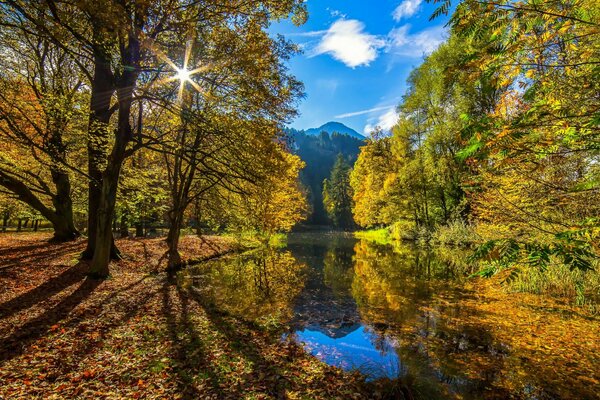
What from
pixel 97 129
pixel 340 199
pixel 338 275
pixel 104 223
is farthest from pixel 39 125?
pixel 340 199

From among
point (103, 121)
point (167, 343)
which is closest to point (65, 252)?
point (103, 121)

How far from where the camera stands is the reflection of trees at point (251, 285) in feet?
31.2

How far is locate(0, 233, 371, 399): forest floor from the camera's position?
14.9 feet

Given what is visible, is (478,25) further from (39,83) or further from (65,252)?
(39,83)

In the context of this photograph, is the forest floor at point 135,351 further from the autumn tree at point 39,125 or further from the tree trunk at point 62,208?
the tree trunk at point 62,208

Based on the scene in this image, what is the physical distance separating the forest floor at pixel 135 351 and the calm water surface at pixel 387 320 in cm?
103

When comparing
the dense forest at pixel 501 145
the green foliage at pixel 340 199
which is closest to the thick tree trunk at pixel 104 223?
the dense forest at pixel 501 145

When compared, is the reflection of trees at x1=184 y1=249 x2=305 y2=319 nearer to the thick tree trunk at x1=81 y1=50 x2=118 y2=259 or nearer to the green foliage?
the thick tree trunk at x1=81 y1=50 x2=118 y2=259

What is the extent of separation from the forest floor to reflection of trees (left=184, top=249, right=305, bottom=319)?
1047 mm

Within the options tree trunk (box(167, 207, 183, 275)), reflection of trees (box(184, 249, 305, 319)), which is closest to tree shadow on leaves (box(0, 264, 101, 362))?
reflection of trees (box(184, 249, 305, 319))

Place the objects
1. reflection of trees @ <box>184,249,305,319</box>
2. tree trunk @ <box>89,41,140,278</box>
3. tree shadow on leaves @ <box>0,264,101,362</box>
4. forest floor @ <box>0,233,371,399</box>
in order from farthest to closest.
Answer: tree trunk @ <box>89,41,140,278</box> → reflection of trees @ <box>184,249,305,319</box> → tree shadow on leaves @ <box>0,264,101,362</box> → forest floor @ <box>0,233,371,399</box>

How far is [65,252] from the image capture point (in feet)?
44.1

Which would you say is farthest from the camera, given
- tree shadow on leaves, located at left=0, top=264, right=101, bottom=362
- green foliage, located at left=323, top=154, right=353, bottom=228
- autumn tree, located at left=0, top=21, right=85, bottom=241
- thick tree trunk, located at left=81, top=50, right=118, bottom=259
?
green foliage, located at left=323, top=154, right=353, bottom=228

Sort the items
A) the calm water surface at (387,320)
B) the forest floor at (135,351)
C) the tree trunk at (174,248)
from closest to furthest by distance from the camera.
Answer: the forest floor at (135,351) → the calm water surface at (387,320) → the tree trunk at (174,248)
